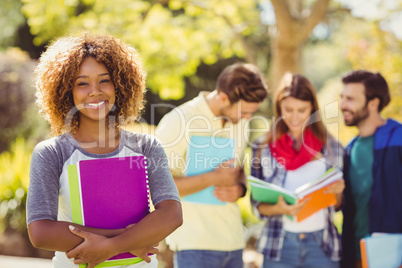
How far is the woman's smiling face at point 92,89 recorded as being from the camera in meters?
1.67

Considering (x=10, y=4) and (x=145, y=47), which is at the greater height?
(x=10, y=4)

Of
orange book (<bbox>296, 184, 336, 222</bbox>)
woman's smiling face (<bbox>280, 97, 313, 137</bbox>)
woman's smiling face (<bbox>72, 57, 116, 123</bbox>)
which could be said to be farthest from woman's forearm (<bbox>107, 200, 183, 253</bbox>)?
woman's smiling face (<bbox>280, 97, 313, 137</bbox>)

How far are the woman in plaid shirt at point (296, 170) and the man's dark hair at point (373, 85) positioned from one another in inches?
17.8

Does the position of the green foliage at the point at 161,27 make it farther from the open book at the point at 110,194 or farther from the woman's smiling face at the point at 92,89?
the open book at the point at 110,194

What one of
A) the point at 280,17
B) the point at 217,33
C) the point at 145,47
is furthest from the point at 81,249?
the point at 217,33

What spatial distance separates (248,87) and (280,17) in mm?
2261

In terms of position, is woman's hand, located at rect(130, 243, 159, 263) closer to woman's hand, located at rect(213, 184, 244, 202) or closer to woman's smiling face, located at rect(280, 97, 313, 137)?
woman's hand, located at rect(213, 184, 244, 202)

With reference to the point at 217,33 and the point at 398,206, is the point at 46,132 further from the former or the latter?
the point at 398,206

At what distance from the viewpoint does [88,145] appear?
168 cm

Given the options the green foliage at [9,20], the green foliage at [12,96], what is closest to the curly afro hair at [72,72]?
the green foliage at [12,96]

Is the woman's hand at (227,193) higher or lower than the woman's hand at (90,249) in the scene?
higher

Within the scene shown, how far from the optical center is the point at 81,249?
4.83 ft

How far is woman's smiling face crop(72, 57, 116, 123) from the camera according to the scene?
1.67m

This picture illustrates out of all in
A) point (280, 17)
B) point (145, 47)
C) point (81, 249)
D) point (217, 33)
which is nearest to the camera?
point (81, 249)
